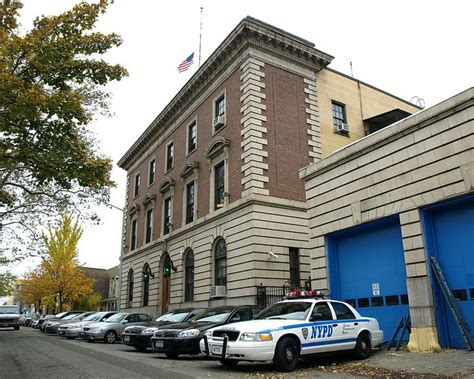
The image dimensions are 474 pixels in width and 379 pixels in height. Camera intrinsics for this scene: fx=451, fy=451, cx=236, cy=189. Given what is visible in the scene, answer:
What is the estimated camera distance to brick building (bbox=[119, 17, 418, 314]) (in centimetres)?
2095

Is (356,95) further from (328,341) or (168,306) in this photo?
(328,341)

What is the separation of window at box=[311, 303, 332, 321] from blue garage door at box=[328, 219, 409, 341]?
9.69 ft

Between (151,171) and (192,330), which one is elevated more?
(151,171)

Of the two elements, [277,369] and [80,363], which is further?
[80,363]

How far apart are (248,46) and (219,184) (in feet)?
23.8

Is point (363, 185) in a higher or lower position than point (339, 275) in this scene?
higher

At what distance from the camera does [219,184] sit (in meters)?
24.2

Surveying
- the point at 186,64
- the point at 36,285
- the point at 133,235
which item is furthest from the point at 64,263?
the point at 186,64

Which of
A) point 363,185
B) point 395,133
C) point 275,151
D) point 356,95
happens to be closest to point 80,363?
point 363,185

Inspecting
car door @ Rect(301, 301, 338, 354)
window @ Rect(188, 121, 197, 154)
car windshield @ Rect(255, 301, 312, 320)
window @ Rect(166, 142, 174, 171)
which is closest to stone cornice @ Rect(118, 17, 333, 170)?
window @ Rect(188, 121, 197, 154)

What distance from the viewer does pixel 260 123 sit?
21.8 m

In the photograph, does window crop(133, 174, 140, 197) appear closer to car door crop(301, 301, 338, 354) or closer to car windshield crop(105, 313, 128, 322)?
car windshield crop(105, 313, 128, 322)

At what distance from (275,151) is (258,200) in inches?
117

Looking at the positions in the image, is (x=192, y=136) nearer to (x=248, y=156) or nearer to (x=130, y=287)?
(x=248, y=156)
